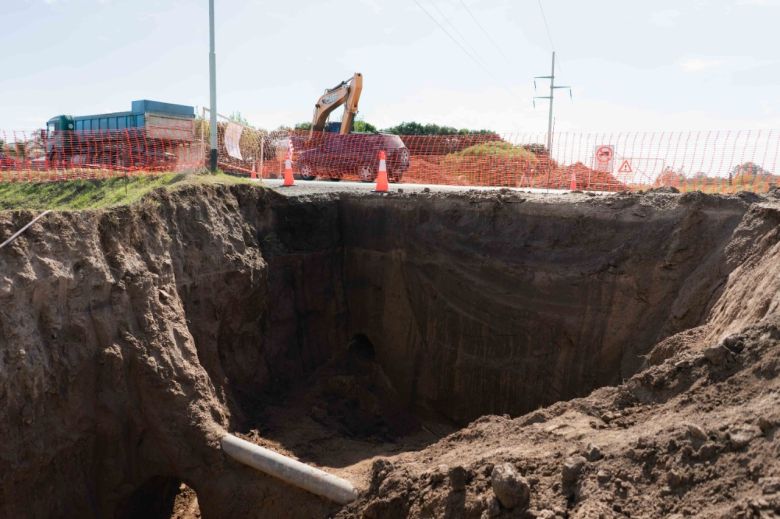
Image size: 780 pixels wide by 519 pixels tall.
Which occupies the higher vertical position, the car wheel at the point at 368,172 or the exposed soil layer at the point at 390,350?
the car wheel at the point at 368,172

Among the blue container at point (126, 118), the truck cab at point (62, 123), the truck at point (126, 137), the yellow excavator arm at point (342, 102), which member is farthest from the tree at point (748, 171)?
the truck cab at point (62, 123)

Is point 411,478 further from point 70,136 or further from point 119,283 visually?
point 70,136

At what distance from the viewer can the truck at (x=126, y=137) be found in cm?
1516

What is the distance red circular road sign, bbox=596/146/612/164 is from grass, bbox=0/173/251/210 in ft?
33.3

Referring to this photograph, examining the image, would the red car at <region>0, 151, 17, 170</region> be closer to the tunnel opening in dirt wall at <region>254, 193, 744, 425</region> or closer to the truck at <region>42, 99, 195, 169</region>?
the truck at <region>42, 99, 195, 169</region>

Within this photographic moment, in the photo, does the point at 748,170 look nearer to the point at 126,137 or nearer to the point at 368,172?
the point at 368,172

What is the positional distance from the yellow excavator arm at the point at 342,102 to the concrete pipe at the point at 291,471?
44.6 ft

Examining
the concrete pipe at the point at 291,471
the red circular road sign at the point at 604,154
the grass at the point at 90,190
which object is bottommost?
the concrete pipe at the point at 291,471

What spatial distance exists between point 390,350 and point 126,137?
417 inches

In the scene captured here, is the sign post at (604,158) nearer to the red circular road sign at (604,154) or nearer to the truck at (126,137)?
the red circular road sign at (604,154)

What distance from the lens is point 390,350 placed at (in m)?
11.1

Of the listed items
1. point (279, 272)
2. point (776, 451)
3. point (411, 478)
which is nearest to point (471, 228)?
point (279, 272)

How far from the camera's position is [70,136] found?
1889cm

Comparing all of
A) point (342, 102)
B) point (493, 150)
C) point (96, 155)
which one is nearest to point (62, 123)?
point (96, 155)
